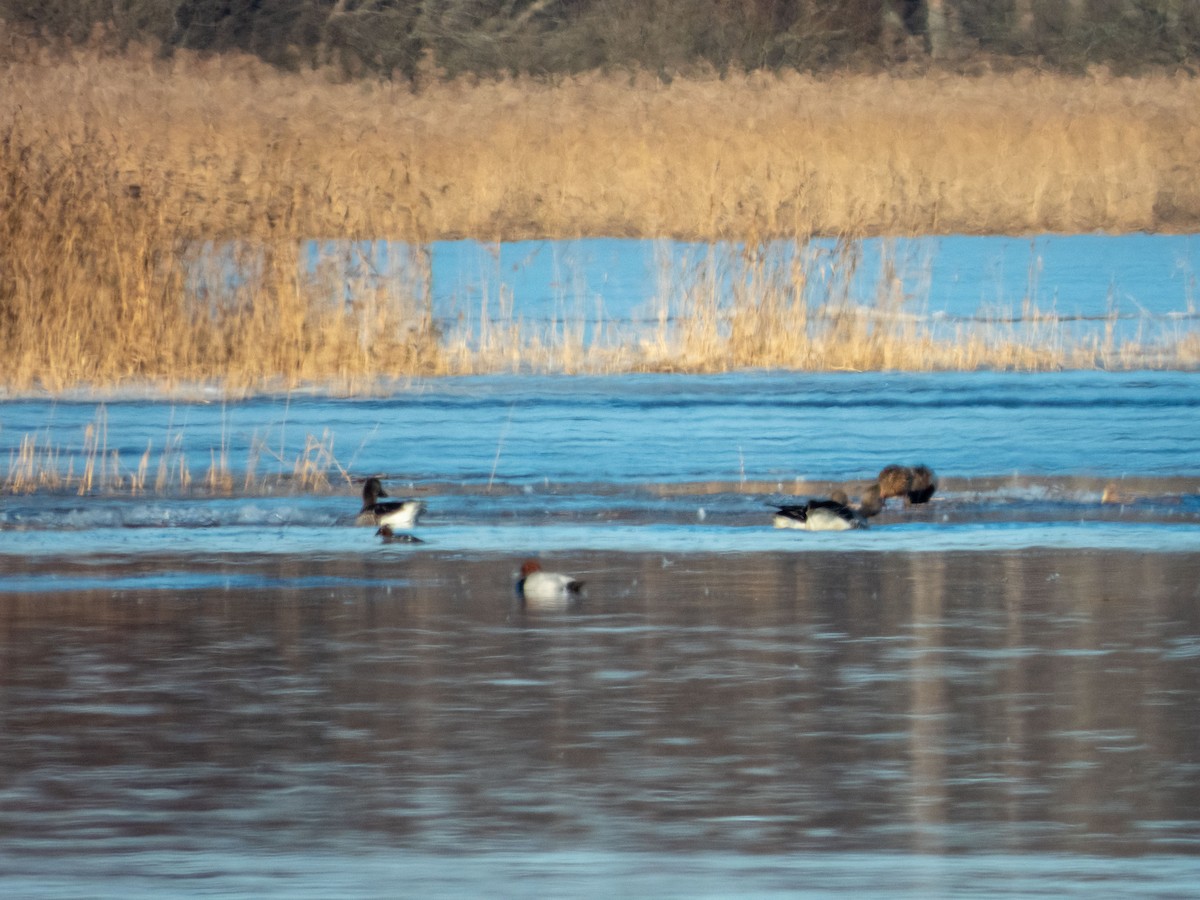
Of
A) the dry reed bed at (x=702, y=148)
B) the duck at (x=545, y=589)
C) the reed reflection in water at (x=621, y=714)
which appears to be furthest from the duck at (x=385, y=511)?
the dry reed bed at (x=702, y=148)

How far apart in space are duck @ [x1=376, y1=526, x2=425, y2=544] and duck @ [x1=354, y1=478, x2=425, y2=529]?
8 centimetres

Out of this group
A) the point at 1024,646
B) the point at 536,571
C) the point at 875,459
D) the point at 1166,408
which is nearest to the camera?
the point at 1024,646

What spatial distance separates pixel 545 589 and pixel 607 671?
1291 mm

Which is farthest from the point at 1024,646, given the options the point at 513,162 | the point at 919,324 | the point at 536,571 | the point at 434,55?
the point at 434,55

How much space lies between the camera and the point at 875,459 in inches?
433

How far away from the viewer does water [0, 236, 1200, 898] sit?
426 centimetres

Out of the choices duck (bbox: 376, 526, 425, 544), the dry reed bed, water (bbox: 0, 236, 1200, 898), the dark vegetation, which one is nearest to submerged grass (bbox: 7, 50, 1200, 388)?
the dry reed bed

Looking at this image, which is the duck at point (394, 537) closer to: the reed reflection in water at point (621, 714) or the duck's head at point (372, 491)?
the duck's head at point (372, 491)

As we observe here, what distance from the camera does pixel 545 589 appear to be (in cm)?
734

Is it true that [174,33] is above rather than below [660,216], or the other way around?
above

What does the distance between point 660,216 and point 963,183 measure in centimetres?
319

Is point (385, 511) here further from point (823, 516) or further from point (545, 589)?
point (545, 589)

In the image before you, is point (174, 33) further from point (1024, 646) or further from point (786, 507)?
point (1024, 646)

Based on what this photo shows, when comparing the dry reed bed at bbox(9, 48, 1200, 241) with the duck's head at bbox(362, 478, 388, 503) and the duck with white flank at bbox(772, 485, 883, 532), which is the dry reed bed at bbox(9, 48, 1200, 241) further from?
the duck with white flank at bbox(772, 485, 883, 532)
